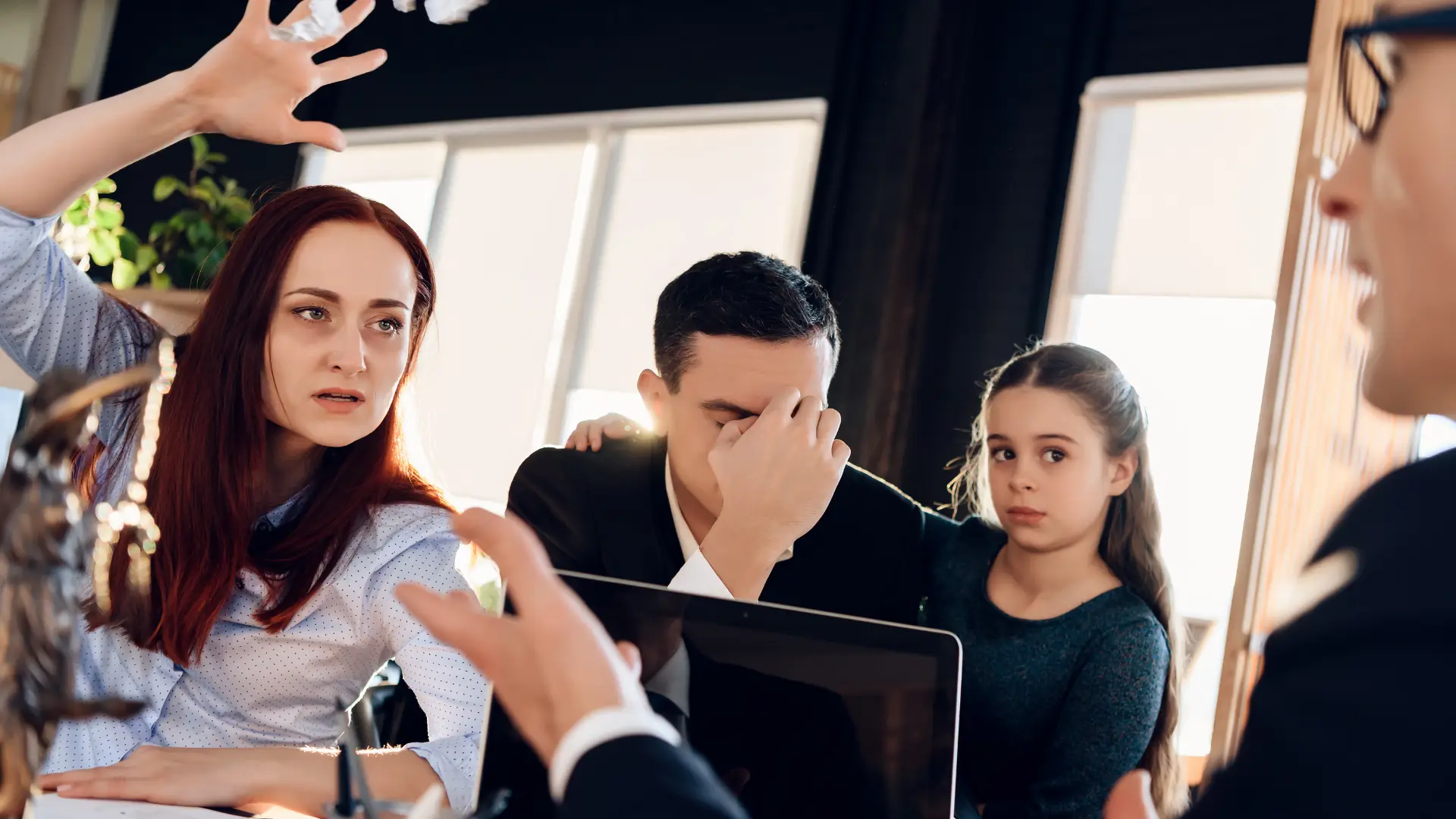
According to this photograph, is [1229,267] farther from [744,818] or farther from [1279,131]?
[744,818]

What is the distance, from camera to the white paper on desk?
953mm

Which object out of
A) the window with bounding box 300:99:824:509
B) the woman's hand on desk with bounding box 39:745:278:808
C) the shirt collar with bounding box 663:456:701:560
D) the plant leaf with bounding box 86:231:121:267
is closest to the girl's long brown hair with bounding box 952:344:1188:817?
the shirt collar with bounding box 663:456:701:560

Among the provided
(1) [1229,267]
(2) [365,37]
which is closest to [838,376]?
(1) [1229,267]

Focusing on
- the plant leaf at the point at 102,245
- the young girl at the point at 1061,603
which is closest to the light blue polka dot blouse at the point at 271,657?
the young girl at the point at 1061,603

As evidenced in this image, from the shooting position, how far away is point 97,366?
156cm

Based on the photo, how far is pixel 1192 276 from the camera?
3.65 metres

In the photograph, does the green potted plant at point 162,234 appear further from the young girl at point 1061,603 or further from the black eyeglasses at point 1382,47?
the black eyeglasses at point 1382,47

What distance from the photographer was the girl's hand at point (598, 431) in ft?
6.47

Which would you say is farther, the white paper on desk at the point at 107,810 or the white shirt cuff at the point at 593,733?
the white paper on desk at the point at 107,810

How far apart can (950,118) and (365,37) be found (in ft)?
11.0

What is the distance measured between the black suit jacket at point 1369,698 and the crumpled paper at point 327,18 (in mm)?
1183

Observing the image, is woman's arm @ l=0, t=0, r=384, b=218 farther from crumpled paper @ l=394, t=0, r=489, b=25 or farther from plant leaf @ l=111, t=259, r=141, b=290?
plant leaf @ l=111, t=259, r=141, b=290

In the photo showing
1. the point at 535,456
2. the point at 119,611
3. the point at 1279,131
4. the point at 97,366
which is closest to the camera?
the point at 119,611

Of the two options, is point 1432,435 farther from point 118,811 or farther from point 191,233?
point 191,233
